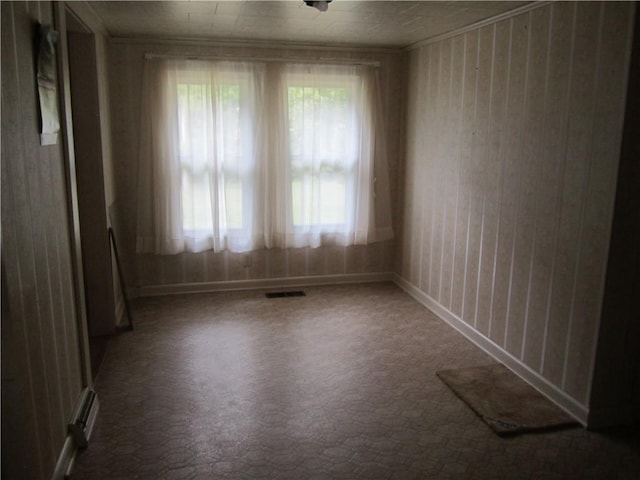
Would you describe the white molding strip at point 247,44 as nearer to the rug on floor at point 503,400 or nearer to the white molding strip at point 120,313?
the white molding strip at point 120,313

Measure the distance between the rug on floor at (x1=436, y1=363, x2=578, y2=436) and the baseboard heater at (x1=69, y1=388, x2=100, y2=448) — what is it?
203cm

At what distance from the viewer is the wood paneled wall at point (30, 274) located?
5.65 feet

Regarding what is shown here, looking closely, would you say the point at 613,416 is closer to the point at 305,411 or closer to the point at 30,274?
the point at 305,411

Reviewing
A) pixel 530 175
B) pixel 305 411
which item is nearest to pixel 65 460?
pixel 305 411

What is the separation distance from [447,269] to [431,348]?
2.52ft

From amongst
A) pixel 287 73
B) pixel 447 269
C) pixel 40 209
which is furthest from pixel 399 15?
pixel 40 209

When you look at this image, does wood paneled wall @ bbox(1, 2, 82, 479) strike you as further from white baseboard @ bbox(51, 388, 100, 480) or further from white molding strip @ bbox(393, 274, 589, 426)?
white molding strip @ bbox(393, 274, 589, 426)

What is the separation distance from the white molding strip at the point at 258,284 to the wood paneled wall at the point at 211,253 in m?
0.04

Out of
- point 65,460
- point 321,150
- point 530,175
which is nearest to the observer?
point 65,460

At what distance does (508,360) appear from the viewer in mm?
3426

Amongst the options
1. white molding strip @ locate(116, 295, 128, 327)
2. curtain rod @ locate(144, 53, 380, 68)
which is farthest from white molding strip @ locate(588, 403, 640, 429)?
curtain rod @ locate(144, 53, 380, 68)

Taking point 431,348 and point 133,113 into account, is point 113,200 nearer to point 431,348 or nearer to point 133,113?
point 133,113

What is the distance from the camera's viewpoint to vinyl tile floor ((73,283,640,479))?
7.92 feet

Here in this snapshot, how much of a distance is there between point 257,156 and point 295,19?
139cm
